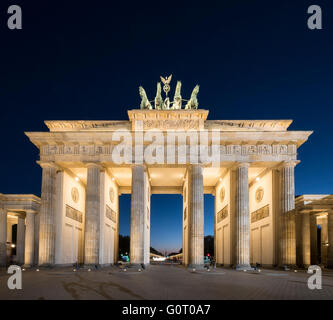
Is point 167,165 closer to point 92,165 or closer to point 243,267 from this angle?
point 92,165

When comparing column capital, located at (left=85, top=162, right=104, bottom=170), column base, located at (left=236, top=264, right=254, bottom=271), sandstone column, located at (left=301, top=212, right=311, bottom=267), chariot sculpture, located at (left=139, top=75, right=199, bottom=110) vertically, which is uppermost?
chariot sculpture, located at (left=139, top=75, right=199, bottom=110)

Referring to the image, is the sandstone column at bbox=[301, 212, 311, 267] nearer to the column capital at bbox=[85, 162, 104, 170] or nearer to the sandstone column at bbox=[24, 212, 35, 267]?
the column capital at bbox=[85, 162, 104, 170]

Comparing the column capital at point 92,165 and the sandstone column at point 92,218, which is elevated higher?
the column capital at point 92,165

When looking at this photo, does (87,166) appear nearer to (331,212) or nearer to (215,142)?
(215,142)

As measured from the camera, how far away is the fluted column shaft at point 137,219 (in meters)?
32.6

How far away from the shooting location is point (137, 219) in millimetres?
33281

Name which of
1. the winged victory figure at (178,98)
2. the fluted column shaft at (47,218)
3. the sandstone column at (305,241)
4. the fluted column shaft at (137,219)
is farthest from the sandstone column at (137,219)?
the sandstone column at (305,241)

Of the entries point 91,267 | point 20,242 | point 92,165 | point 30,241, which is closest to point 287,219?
point 91,267

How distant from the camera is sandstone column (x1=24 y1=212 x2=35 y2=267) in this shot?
4075 centimetres

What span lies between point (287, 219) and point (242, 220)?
4225mm

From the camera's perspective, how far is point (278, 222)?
34.2m

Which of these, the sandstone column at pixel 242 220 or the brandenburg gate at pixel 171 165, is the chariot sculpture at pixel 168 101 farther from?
the sandstone column at pixel 242 220

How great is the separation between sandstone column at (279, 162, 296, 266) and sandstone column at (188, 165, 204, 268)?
25.5 feet

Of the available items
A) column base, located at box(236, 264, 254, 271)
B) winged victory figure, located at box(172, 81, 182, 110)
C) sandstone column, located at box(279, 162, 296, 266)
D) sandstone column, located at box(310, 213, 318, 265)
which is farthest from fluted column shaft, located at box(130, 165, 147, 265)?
sandstone column, located at box(310, 213, 318, 265)
